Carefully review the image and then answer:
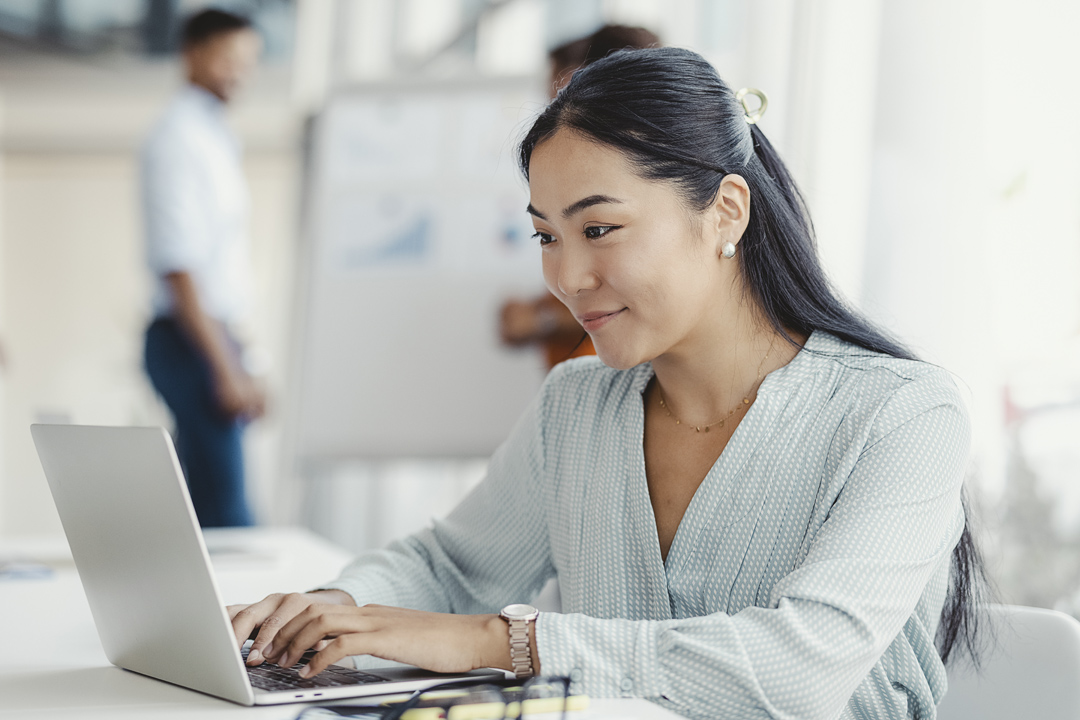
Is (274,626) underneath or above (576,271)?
underneath

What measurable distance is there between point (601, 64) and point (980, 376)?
0.99 m

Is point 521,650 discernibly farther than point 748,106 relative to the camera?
No

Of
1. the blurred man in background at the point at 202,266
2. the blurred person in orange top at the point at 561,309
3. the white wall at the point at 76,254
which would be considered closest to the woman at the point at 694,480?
the blurred person in orange top at the point at 561,309

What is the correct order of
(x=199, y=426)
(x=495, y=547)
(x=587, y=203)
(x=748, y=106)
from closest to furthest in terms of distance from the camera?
1. (x=587, y=203)
2. (x=748, y=106)
3. (x=495, y=547)
4. (x=199, y=426)

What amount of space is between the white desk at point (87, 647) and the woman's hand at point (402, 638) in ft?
0.24

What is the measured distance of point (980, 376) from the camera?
1714mm

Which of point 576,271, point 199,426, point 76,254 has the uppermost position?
point 576,271

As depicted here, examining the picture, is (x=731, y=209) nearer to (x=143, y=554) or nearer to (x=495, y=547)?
(x=495, y=547)

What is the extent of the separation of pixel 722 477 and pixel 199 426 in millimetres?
2517

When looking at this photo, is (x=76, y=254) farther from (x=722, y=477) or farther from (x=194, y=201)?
(x=722, y=477)

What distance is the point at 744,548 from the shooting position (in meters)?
1.02

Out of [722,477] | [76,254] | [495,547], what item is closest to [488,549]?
[495,547]

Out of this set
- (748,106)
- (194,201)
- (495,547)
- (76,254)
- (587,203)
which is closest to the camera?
(587,203)

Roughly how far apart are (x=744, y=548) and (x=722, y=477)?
0.08 meters
